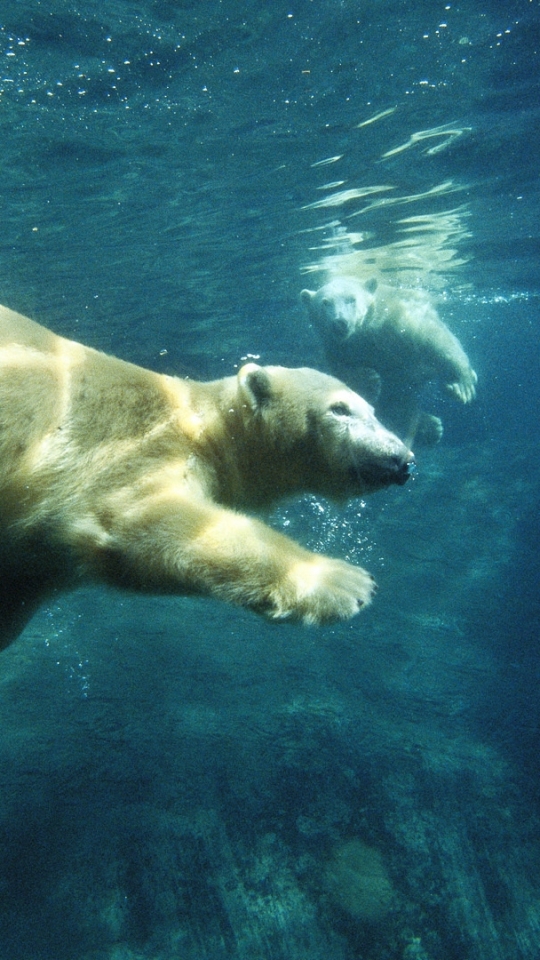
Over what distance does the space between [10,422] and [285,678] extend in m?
9.96

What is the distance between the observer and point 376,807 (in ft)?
29.5

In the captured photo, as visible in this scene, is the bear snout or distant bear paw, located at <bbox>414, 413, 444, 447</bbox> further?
distant bear paw, located at <bbox>414, 413, 444, 447</bbox>

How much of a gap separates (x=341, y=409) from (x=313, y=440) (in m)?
0.20

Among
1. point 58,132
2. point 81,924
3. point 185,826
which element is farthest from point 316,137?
point 81,924

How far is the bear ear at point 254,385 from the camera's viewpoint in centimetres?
288

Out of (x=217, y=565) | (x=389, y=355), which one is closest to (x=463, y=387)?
(x=389, y=355)

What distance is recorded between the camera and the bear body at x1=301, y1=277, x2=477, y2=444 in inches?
481

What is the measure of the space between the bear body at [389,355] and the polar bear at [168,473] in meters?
9.29

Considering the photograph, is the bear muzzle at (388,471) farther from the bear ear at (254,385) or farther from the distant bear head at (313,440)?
the bear ear at (254,385)

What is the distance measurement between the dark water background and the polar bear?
32.2 inches

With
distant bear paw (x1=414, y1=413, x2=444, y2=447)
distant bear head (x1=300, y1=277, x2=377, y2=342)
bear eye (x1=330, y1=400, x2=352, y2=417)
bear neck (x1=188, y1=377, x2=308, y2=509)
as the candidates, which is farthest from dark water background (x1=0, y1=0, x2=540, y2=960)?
distant bear paw (x1=414, y1=413, x2=444, y2=447)

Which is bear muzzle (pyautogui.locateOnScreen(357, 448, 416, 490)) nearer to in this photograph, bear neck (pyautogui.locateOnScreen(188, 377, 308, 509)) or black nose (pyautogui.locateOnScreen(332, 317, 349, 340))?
bear neck (pyautogui.locateOnScreen(188, 377, 308, 509))

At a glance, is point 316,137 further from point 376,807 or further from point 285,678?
point 376,807

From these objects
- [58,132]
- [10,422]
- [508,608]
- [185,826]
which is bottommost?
[508,608]
